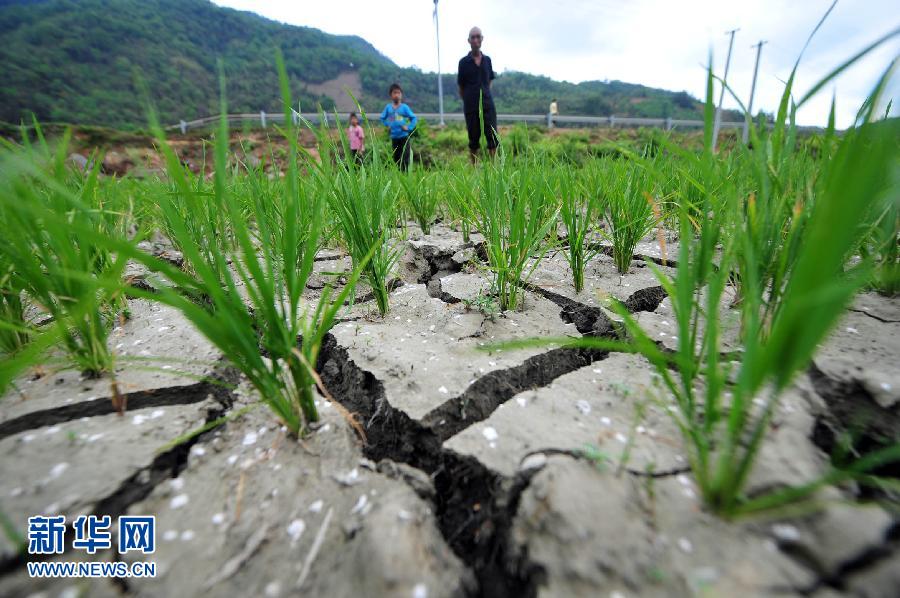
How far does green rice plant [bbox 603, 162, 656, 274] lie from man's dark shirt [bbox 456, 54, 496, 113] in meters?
2.94

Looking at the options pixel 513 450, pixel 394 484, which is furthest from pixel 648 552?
pixel 394 484

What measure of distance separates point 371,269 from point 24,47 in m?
49.2

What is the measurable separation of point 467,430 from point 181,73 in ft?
158

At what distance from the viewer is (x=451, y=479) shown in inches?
24.1

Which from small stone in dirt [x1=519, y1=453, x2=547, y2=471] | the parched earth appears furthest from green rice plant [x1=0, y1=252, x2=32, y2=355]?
small stone in dirt [x1=519, y1=453, x2=547, y2=471]

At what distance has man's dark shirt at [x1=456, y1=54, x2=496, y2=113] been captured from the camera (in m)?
3.81

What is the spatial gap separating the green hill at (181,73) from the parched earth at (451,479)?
21128 millimetres

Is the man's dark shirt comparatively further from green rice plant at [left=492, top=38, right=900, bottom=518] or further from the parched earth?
green rice plant at [left=492, top=38, right=900, bottom=518]

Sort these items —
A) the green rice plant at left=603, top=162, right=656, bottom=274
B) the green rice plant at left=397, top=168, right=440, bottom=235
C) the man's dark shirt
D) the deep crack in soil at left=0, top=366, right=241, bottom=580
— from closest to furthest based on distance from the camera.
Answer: the deep crack in soil at left=0, top=366, right=241, bottom=580, the green rice plant at left=603, top=162, right=656, bottom=274, the green rice plant at left=397, top=168, right=440, bottom=235, the man's dark shirt

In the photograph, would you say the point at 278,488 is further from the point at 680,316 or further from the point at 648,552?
the point at 680,316

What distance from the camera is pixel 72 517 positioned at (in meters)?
0.51

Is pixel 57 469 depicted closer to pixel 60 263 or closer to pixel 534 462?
pixel 60 263

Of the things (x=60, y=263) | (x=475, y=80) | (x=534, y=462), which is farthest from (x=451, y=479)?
(x=475, y=80)

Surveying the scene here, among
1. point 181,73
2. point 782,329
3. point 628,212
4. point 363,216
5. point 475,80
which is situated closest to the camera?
point 782,329
